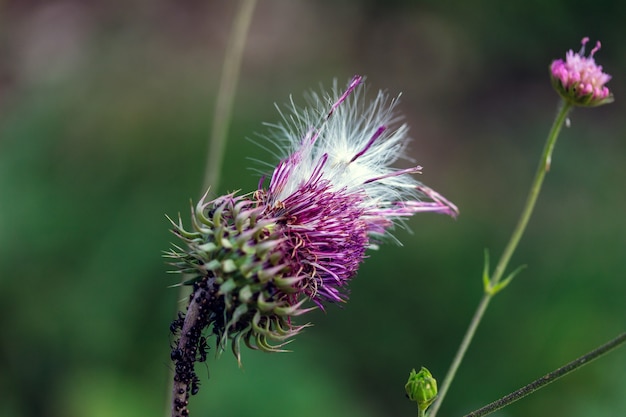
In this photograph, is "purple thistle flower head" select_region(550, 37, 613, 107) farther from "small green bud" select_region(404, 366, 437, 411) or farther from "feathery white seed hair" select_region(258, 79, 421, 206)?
"small green bud" select_region(404, 366, 437, 411)

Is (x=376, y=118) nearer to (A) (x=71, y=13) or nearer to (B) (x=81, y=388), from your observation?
(B) (x=81, y=388)

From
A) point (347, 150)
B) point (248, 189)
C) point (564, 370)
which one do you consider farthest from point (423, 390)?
point (248, 189)

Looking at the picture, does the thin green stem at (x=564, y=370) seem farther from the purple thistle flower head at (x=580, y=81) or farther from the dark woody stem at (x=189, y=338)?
the purple thistle flower head at (x=580, y=81)

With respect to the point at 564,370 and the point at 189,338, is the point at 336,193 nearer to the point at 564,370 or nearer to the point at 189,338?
the point at 189,338

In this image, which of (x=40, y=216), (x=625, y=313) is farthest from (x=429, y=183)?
(x=40, y=216)

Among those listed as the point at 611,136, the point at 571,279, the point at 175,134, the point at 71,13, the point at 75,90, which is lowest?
the point at 571,279

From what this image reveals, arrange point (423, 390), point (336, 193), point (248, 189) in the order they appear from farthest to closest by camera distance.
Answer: point (248, 189)
point (336, 193)
point (423, 390)
